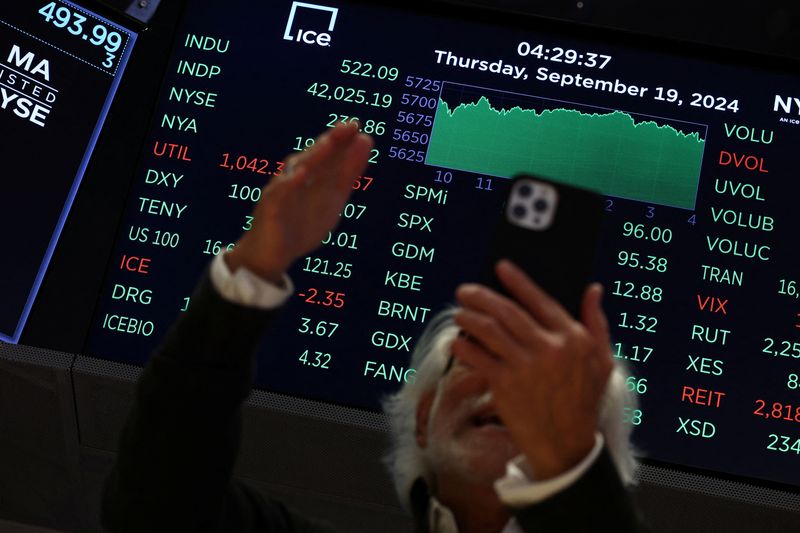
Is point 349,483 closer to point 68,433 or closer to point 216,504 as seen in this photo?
point 68,433

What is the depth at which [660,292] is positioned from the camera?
2471 millimetres

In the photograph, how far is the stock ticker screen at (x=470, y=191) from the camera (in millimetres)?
2418

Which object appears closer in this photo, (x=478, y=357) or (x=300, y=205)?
(x=478, y=357)

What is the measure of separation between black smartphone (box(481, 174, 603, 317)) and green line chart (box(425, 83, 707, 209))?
1488 millimetres

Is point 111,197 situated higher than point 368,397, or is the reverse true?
point 111,197

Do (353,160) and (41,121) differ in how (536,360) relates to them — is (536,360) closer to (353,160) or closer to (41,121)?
(353,160)

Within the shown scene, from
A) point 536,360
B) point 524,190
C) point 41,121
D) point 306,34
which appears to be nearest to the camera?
point 536,360

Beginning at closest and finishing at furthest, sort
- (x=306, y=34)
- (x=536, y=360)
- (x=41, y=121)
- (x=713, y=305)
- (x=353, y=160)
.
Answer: (x=536, y=360)
(x=353, y=160)
(x=713, y=305)
(x=41, y=121)
(x=306, y=34)

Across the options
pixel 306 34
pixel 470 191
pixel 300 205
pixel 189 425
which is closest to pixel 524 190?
pixel 300 205

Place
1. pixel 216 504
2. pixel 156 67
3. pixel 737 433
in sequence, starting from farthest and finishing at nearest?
pixel 156 67, pixel 737 433, pixel 216 504

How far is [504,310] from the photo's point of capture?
0.96 meters

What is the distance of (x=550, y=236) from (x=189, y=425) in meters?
0.47

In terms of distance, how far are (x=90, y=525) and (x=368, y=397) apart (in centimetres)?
92

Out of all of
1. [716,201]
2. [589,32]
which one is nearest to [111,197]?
[589,32]
